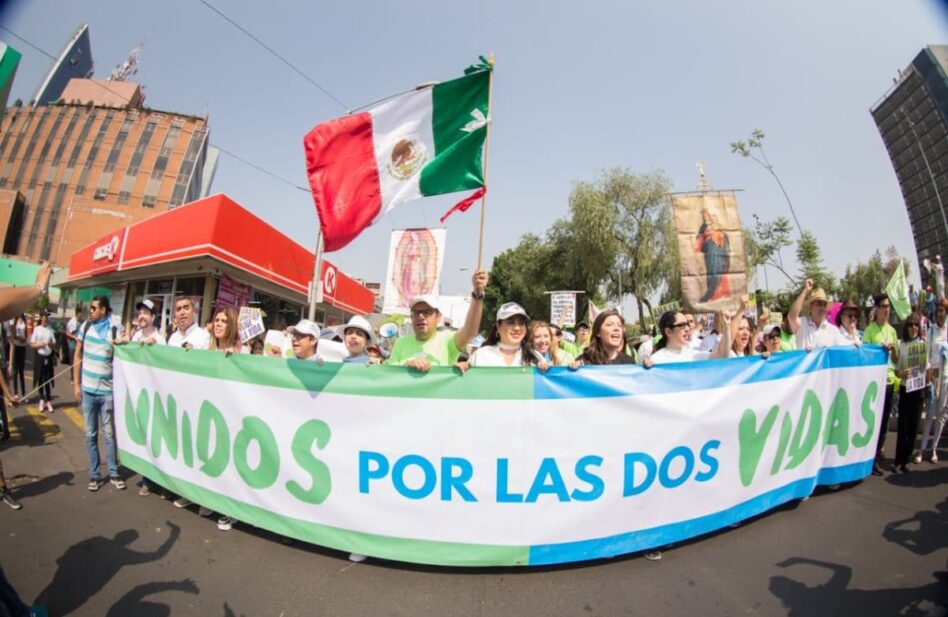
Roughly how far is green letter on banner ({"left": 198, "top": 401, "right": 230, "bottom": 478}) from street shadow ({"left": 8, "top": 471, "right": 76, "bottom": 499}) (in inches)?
78.0

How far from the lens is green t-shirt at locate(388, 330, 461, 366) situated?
3383mm

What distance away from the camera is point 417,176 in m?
3.96

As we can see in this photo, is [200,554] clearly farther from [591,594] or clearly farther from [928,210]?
[928,210]

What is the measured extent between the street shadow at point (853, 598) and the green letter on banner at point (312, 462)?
296 cm

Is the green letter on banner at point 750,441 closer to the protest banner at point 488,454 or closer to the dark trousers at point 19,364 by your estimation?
the protest banner at point 488,454

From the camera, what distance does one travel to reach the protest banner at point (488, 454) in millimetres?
2807

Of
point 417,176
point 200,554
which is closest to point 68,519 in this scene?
point 200,554

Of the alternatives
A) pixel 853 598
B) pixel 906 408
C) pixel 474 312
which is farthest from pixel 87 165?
pixel 906 408

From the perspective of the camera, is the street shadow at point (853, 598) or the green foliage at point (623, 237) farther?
the green foliage at point (623, 237)

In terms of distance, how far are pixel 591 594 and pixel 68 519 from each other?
13.4 feet

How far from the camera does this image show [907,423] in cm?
490

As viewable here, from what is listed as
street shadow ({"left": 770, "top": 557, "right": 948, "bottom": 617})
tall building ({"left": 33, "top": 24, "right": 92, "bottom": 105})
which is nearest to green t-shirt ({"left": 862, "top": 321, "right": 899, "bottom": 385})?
street shadow ({"left": 770, "top": 557, "right": 948, "bottom": 617})

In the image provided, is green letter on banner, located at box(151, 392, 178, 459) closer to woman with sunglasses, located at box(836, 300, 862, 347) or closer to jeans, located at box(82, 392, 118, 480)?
jeans, located at box(82, 392, 118, 480)

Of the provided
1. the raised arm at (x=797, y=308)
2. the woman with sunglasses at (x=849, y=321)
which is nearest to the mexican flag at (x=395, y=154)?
the raised arm at (x=797, y=308)
